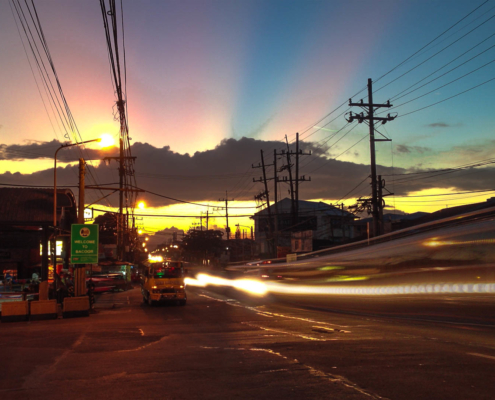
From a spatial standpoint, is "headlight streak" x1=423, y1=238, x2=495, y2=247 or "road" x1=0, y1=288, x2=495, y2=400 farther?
"headlight streak" x1=423, y1=238, x2=495, y2=247

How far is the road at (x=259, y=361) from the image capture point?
7129mm

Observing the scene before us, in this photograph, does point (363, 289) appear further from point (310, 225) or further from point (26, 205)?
point (310, 225)

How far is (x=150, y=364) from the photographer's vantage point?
932 cm

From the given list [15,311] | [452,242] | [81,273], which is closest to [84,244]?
[81,273]

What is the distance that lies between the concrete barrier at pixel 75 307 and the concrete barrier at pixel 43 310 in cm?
48

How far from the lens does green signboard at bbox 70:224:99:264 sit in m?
24.4

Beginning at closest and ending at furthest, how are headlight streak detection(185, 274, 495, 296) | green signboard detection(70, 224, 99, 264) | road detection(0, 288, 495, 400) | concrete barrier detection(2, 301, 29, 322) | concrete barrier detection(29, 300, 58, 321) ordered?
road detection(0, 288, 495, 400), headlight streak detection(185, 274, 495, 296), concrete barrier detection(2, 301, 29, 322), concrete barrier detection(29, 300, 58, 321), green signboard detection(70, 224, 99, 264)

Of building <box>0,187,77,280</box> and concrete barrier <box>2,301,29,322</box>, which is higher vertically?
building <box>0,187,77,280</box>

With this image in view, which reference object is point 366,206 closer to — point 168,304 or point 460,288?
point 168,304

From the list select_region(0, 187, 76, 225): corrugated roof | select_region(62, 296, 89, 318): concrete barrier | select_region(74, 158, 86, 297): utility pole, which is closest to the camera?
select_region(62, 296, 89, 318): concrete barrier

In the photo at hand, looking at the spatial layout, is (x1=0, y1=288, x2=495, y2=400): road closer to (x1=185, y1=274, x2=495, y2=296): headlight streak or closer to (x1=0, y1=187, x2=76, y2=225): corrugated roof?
(x1=185, y1=274, x2=495, y2=296): headlight streak

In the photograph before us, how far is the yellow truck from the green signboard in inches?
175

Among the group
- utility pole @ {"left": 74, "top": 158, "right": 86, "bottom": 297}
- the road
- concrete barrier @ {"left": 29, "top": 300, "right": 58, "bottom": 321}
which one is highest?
utility pole @ {"left": 74, "top": 158, "right": 86, "bottom": 297}

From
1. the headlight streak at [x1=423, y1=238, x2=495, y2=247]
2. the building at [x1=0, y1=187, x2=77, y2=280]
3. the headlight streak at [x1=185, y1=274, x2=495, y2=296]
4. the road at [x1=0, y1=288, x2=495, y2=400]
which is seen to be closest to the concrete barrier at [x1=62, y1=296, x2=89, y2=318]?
the building at [x1=0, y1=187, x2=77, y2=280]
